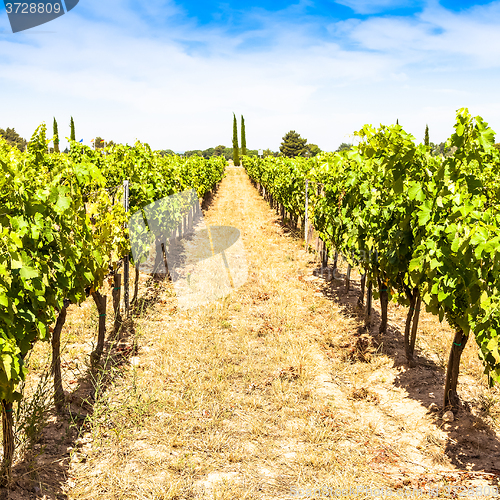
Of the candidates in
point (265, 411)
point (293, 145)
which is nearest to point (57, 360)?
point (265, 411)

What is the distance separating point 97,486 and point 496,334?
3.05 m

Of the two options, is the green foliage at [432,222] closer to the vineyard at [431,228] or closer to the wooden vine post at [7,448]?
the vineyard at [431,228]

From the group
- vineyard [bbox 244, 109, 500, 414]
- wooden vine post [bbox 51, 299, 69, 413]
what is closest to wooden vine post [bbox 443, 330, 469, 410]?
vineyard [bbox 244, 109, 500, 414]

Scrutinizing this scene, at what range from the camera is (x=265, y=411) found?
4117 millimetres

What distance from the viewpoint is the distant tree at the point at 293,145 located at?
3177 inches

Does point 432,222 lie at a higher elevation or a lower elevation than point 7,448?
higher

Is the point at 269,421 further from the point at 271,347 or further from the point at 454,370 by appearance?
the point at 454,370

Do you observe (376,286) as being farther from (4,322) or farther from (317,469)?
(4,322)

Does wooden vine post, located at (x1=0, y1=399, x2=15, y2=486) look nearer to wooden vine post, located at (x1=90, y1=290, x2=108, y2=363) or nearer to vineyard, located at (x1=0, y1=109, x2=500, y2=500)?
vineyard, located at (x1=0, y1=109, x2=500, y2=500)

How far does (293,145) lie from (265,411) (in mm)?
79986

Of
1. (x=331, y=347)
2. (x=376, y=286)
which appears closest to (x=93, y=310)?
(x=331, y=347)

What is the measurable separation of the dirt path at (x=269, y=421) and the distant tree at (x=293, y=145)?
7712 cm

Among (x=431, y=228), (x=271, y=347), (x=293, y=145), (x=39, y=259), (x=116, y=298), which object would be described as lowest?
(x=271, y=347)

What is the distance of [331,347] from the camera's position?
5520 mm
